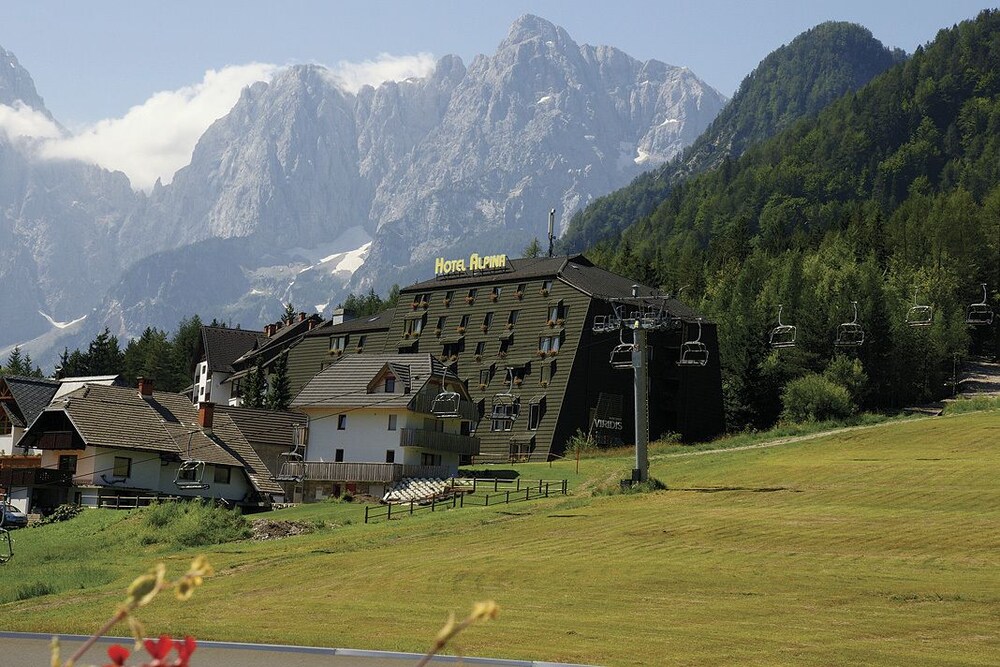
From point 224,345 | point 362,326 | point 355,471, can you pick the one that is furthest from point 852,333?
point 224,345

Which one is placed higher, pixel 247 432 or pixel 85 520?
pixel 247 432

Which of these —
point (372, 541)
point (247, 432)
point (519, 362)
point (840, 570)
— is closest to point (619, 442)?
point (519, 362)

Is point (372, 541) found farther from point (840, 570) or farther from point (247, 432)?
point (247, 432)

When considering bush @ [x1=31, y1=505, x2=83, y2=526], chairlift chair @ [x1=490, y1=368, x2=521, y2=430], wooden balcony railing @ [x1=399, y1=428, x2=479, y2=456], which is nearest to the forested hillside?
chairlift chair @ [x1=490, y1=368, x2=521, y2=430]

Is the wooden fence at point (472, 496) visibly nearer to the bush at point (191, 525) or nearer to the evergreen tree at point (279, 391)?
the bush at point (191, 525)

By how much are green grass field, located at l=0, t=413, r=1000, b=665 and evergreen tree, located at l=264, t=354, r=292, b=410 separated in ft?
147

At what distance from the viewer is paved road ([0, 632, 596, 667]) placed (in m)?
21.8

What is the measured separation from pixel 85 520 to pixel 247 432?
26.0 m

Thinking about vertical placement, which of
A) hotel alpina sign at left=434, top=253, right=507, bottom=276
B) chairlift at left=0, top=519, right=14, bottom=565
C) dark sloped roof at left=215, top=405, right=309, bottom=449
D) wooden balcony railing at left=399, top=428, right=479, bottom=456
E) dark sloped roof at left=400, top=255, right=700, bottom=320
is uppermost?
hotel alpina sign at left=434, top=253, right=507, bottom=276

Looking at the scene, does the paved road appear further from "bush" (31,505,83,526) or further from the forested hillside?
the forested hillside

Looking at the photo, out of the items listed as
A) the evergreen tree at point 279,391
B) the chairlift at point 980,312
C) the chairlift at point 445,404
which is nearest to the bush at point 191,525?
the chairlift at point 445,404

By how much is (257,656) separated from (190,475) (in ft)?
192

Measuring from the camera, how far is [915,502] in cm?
5606

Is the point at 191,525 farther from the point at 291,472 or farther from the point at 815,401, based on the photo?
the point at 815,401
